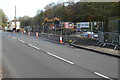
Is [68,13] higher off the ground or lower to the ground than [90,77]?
higher

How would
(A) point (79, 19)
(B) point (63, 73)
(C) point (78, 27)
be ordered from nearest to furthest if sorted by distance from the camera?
(B) point (63, 73)
(C) point (78, 27)
(A) point (79, 19)

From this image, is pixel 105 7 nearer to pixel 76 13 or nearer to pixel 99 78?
pixel 76 13

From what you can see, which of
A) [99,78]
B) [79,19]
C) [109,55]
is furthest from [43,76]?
[79,19]

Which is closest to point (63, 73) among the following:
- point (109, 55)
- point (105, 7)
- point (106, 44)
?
point (109, 55)

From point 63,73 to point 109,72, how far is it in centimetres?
196

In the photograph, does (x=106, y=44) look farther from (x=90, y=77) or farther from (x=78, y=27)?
(x=78, y=27)

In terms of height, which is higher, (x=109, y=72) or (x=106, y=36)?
(x=106, y=36)

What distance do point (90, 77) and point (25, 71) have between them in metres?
A: 2.78

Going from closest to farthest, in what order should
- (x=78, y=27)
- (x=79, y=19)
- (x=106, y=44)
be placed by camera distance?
(x=106, y=44) < (x=78, y=27) < (x=79, y=19)

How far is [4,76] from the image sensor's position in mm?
8391

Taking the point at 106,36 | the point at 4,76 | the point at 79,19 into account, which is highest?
the point at 79,19

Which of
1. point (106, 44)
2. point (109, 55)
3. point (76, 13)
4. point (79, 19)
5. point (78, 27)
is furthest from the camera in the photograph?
point (76, 13)

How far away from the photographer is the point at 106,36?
66.3ft

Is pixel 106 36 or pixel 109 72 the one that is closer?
pixel 109 72
